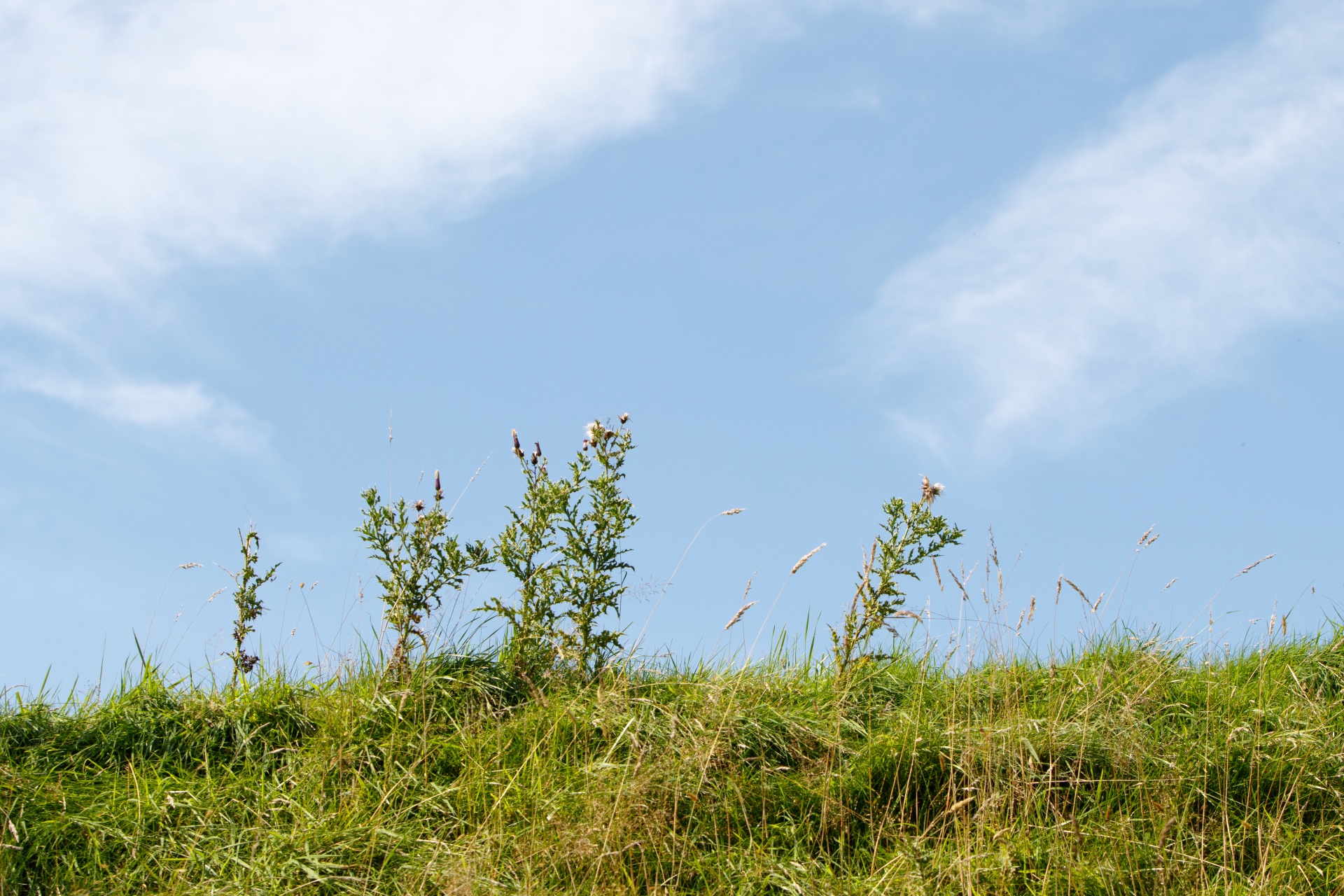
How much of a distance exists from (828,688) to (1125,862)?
6.02ft

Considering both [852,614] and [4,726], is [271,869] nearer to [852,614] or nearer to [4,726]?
[4,726]

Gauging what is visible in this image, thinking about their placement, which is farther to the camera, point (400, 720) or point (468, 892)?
point (400, 720)

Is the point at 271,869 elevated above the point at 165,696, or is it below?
below

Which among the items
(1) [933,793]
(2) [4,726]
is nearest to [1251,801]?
(1) [933,793]

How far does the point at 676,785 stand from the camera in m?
4.50

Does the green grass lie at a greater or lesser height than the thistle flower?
lesser

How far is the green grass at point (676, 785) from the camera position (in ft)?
14.5

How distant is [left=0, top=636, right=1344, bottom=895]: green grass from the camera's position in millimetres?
4434

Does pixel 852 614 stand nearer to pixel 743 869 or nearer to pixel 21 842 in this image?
pixel 743 869

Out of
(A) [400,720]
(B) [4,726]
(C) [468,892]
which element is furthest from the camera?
(B) [4,726]

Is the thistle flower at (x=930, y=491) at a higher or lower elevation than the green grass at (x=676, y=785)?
higher

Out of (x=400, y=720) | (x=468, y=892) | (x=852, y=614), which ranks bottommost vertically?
(x=468, y=892)

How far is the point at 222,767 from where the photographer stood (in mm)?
5344

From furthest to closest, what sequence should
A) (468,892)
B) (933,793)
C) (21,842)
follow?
1. (933,793)
2. (21,842)
3. (468,892)
